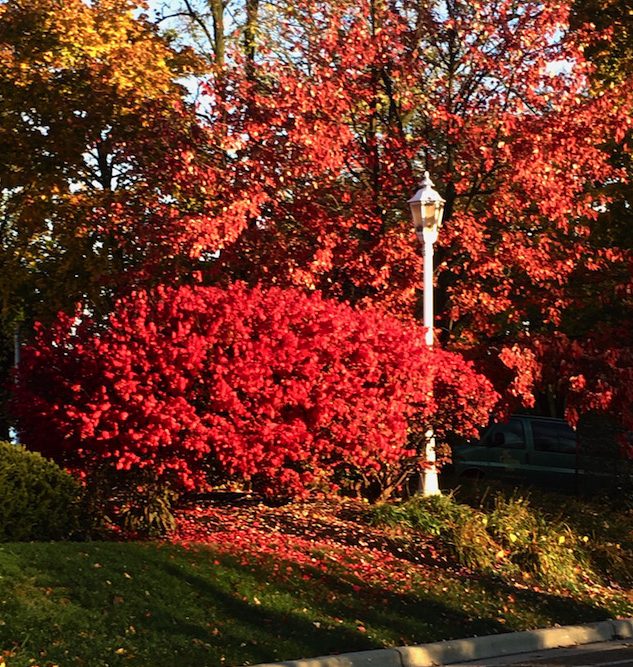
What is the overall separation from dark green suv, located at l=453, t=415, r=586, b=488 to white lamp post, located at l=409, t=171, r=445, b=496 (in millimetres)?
7505

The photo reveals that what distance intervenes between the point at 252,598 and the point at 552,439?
14.4 m

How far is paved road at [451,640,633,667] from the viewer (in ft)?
35.4

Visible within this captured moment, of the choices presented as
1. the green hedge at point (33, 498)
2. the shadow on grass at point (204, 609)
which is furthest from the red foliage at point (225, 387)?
the shadow on grass at point (204, 609)

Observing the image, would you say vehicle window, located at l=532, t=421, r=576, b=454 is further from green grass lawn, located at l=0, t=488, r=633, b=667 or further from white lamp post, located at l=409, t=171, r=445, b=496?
green grass lawn, located at l=0, t=488, r=633, b=667

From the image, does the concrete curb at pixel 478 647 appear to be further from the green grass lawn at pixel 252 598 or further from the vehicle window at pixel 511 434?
the vehicle window at pixel 511 434

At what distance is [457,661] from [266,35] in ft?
54.6

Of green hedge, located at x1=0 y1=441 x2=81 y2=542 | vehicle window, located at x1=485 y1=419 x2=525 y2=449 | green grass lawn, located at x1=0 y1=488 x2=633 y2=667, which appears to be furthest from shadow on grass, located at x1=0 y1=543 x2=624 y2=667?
vehicle window, located at x1=485 y1=419 x2=525 y2=449

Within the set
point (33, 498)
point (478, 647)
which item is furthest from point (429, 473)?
point (33, 498)

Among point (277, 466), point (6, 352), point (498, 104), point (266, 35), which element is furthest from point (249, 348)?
point (6, 352)

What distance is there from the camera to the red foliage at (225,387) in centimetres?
1304

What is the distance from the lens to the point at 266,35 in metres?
24.8

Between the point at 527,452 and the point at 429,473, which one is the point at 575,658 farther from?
the point at 527,452

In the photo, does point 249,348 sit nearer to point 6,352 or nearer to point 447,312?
point 447,312

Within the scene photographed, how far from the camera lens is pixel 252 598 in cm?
1102
